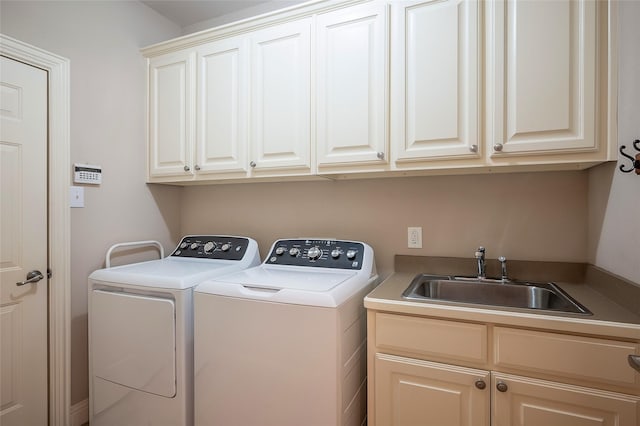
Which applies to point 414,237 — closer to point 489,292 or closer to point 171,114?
point 489,292

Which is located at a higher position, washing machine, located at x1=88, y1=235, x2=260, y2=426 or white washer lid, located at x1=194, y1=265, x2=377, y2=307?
white washer lid, located at x1=194, y1=265, x2=377, y2=307

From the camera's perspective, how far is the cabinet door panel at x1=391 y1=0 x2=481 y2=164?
58.8 inches

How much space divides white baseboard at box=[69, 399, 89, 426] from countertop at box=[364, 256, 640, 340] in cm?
185

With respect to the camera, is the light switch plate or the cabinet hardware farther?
the light switch plate

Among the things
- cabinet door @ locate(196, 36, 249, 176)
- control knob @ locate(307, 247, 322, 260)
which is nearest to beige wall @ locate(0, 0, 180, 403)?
cabinet door @ locate(196, 36, 249, 176)

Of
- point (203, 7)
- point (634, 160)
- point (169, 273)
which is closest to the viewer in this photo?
point (634, 160)

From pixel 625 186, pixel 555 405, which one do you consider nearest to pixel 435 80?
pixel 625 186

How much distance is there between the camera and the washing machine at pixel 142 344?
5.19ft

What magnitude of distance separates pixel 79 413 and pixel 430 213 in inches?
92.2

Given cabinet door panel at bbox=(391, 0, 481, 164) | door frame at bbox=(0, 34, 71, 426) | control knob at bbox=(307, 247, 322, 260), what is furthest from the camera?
control knob at bbox=(307, 247, 322, 260)

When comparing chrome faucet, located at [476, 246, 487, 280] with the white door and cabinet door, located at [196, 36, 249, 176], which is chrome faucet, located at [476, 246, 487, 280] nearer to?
cabinet door, located at [196, 36, 249, 176]

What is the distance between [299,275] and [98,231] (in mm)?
1295

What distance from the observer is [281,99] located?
189 centimetres

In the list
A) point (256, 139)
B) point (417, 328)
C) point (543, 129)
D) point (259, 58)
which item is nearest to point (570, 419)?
point (417, 328)
